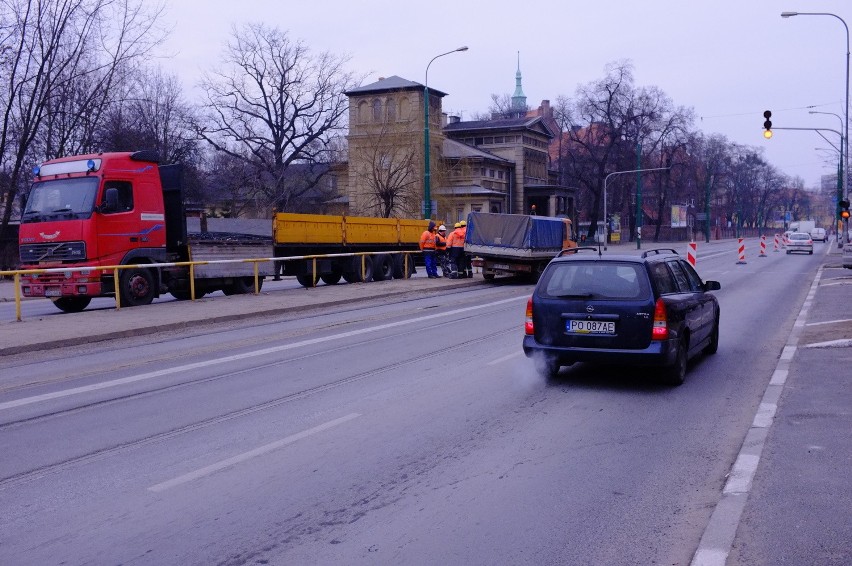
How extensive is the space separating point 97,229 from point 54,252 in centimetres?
104

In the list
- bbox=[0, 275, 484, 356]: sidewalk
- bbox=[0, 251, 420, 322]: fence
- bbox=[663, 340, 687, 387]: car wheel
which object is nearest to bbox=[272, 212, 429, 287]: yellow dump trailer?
bbox=[0, 251, 420, 322]: fence

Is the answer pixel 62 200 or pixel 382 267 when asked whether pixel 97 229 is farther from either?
pixel 382 267

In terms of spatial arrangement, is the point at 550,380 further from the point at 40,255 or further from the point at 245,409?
the point at 40,255

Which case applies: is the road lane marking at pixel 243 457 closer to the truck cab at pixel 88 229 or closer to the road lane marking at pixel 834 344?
the road lane marking at pixel 834 344

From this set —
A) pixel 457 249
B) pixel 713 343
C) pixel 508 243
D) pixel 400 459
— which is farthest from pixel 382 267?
pixel 400 459

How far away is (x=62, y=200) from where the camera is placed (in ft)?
59.2

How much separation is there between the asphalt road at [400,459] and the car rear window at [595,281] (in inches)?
41.2

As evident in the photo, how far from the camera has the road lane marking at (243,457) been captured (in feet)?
19.3

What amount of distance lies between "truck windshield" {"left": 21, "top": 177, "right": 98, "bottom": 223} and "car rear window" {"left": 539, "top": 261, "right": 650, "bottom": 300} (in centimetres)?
1179

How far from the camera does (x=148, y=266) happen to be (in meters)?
17.9

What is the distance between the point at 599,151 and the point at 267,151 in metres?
33.1

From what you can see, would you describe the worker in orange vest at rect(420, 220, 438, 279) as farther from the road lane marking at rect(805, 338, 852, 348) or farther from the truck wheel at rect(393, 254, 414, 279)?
the road lane marking at rect(805, 338, 852, 348)

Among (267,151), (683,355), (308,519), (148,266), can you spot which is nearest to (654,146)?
(267,151)

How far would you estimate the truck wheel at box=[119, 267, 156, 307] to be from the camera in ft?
59.0
